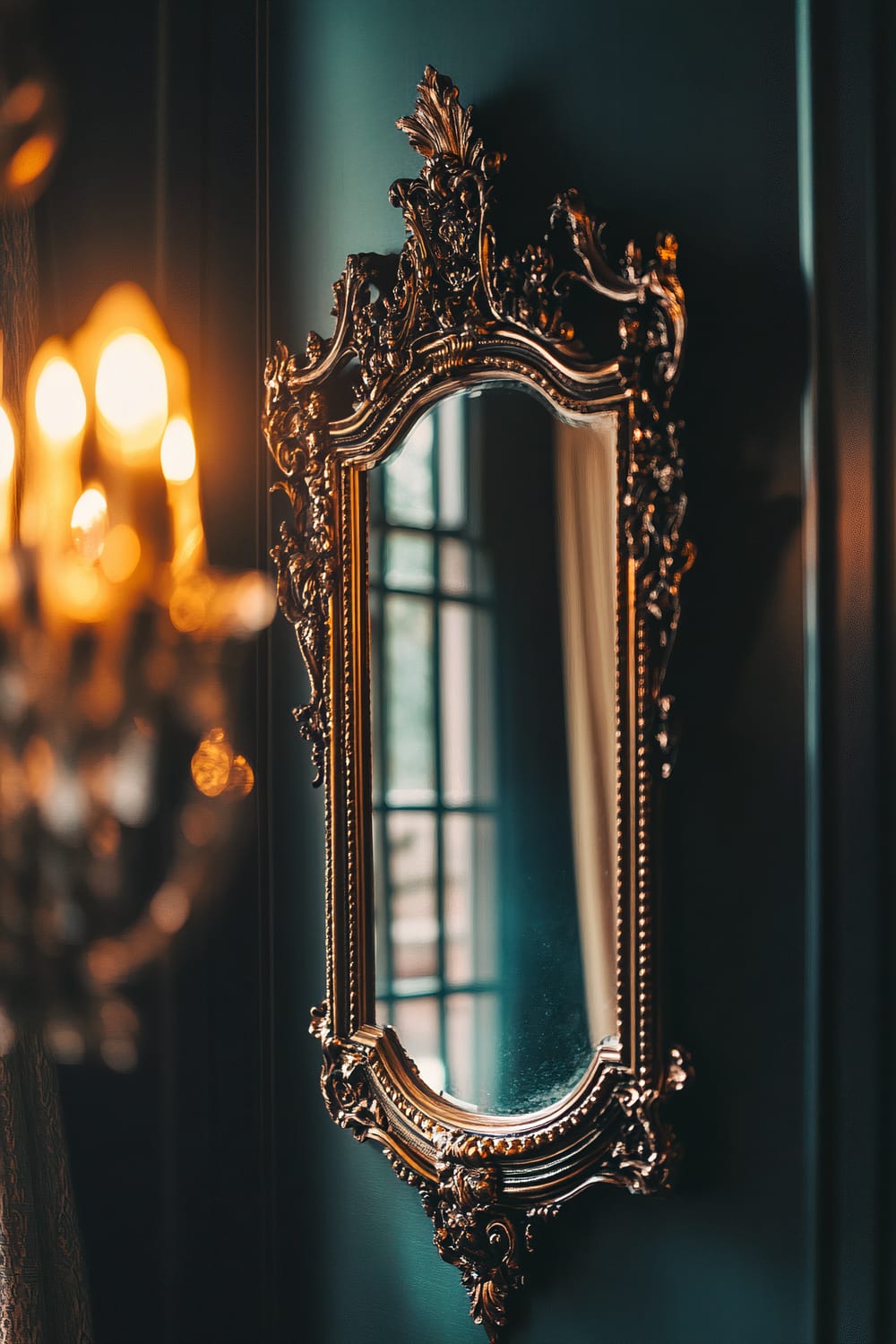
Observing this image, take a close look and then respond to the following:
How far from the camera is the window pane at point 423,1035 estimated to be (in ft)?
6.75

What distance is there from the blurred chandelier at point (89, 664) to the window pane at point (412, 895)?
2.89ft

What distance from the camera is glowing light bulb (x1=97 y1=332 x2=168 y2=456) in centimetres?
113

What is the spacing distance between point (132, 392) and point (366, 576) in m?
1.07

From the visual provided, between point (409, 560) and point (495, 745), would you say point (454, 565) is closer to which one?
point (409, 560)

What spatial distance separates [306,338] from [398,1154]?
57.0 inches

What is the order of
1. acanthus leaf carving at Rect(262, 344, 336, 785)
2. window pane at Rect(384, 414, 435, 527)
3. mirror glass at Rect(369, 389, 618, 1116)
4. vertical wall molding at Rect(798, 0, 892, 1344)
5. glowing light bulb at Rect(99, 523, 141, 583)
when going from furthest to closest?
acanthus leaf carving at Rect(262, 344, 336, 785) → window pane at Rect(384, 414, 435, 527) → mirror glass at Rect(369, 389, 618, 1116) → vertical wall molding at Rect(798, 0, 892, 1344) → glowing light bulb at Rect(99, 523, 141, 583)

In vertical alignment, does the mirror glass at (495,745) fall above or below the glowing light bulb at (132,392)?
below

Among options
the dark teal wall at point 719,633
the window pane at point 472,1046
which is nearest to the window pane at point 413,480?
the dark teal wall at point 719,633

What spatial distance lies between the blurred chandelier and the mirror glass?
29.5 inches

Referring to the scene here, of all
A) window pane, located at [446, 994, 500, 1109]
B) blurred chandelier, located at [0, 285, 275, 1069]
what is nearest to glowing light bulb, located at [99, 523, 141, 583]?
blurred chandelier, located at [0, 285, 275, 1069]

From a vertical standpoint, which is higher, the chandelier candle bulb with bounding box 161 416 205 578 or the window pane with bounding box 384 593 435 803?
the chandelier candle bulb with bounding box 161 416 205 578

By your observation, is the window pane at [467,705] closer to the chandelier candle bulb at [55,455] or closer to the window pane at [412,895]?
the window pane at [412,895]

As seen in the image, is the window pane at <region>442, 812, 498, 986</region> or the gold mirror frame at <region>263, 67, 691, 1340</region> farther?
the window pane at <region>442, 812, 498, 986</region>

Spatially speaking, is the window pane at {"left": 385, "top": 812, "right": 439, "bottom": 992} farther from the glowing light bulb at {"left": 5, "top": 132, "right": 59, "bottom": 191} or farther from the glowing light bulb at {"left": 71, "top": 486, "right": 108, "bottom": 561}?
the glowing light bulb at {"left": 5, "top": 132, "right": 59, "bottom": 191}
